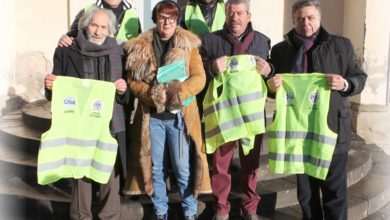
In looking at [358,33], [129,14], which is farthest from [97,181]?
[358,33]

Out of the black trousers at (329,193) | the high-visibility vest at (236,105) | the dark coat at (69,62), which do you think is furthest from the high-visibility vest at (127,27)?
the black trousers at (329,193)

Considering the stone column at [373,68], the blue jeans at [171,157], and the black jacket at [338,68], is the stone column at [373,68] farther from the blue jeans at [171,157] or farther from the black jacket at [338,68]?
the blue jeans at [171,157]

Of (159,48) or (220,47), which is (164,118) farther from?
(220,47)

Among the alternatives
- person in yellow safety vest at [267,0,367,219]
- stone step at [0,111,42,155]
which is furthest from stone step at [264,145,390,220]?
stone step at [0,111,42,155]

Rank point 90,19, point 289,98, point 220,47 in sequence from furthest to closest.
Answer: point 220,47, point 289,98, point 90,19

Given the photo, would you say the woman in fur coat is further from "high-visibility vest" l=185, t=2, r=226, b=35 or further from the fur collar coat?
"high-visibility vest" l=185, t=2, r=226, b=35

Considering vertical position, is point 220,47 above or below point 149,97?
above

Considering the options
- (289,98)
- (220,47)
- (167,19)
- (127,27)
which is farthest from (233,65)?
(127,27)

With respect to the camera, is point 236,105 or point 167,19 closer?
point 167,19

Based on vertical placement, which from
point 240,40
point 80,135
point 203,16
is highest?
point 203,16

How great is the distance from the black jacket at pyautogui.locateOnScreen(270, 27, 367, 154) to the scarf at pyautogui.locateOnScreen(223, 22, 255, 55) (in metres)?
0.36

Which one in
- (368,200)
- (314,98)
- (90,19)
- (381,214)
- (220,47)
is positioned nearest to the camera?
(90,19)

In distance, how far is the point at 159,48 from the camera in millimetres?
4031

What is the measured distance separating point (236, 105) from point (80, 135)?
4.50 ft
